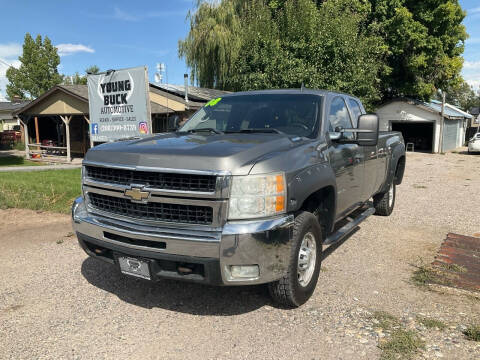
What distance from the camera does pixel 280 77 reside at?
1638 centimetres

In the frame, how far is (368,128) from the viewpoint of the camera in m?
4.02

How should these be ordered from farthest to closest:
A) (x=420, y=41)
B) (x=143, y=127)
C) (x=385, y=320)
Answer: (x=420, y=41)
(x=143, y=127)
(x=385, y=320)

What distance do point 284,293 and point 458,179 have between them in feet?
38.3

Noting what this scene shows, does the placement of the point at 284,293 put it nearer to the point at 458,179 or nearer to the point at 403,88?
the point at 458,179

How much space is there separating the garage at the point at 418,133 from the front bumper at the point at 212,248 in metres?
29.2

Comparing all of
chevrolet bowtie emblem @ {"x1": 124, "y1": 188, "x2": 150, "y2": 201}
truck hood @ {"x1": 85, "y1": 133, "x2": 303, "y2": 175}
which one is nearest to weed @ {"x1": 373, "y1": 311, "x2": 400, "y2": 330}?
truck hood @ {"x1": 85, "y1": 133, "x2": 303, "y2": 175}

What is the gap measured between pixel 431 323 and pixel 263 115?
2606 mm

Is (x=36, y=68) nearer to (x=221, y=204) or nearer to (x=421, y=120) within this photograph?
(x=421, y=120)

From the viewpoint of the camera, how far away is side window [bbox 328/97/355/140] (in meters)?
4.46

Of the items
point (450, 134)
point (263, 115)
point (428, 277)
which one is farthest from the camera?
point (450, 134)

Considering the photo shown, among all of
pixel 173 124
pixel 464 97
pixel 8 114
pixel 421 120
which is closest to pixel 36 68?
pixel 8 114

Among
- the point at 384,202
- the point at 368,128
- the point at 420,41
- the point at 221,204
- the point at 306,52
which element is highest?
the point at 420,41

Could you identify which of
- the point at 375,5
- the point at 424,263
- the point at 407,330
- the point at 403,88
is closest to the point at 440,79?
the point at 403,88

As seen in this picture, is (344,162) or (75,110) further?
(75,110)
